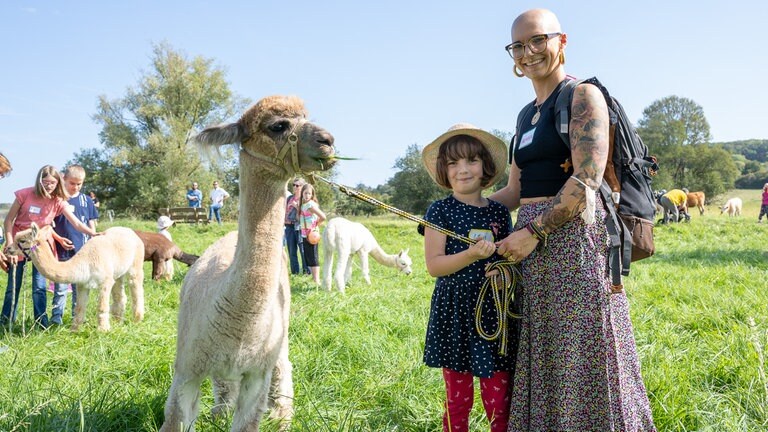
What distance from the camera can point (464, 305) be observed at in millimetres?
2512

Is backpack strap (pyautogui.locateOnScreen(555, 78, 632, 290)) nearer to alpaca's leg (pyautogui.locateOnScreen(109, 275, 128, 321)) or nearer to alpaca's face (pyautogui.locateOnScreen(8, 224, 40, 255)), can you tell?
alpaca's face (pyautogui.locateOnScreen(8, 224, 40, 255))

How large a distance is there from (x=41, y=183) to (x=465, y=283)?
209 inches

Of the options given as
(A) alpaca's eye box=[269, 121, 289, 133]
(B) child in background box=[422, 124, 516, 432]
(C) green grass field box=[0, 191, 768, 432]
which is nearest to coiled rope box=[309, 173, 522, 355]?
(B) child in background box=[422, 124, 516, 432]

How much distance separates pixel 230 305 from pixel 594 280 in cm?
166

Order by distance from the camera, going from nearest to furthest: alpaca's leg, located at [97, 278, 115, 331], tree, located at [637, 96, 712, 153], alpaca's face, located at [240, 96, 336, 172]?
1. alpaca's face, located at [240, 96, 336, 172]
2. alpaca's leg, located at [97, 278, 115, 331]
3. tree, located at [637, 96, 712, 153]

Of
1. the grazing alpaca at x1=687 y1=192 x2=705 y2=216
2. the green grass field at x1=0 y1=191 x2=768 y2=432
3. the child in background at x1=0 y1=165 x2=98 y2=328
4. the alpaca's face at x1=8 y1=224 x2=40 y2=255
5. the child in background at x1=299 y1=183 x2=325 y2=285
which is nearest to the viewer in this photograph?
the green grass field at x1=0 y1=191 x2=768 y2=432

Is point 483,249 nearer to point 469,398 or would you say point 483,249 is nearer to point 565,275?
point 565,275

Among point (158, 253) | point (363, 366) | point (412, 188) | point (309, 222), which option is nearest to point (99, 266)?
point (158, 253)

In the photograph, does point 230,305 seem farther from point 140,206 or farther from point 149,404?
point 140,206

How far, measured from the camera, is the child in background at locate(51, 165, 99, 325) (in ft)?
19.3

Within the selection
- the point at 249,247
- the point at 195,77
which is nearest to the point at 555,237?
the point at 249,247

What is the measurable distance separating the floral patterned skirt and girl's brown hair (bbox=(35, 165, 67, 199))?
5.60m

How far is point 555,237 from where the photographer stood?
2.28 meters

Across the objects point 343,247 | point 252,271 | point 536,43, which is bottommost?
point 343,247
